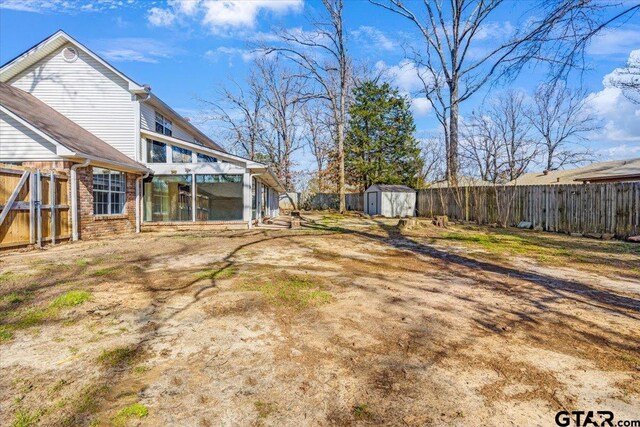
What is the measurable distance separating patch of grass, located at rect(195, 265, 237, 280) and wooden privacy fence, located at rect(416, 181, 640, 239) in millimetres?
12314

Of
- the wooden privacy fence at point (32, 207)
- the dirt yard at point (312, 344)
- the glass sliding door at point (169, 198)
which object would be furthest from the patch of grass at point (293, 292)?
the glass sliding door at point (169, 198)

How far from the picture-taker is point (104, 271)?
5.71 m

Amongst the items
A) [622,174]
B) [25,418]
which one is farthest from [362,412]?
[622,174]

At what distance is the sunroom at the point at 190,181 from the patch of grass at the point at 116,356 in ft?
33.4

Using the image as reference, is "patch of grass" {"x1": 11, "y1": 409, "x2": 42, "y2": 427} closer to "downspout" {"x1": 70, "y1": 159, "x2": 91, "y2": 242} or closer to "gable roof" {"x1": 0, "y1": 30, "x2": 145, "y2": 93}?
Result: "downspout" {"x1": 70, "y1": 159, "x2": 91, "y2": 242}

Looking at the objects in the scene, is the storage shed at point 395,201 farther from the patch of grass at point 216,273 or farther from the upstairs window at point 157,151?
the patch of grass at point 216,273

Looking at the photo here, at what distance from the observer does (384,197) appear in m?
25.2

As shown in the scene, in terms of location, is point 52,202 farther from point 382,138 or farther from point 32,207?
point 382,138

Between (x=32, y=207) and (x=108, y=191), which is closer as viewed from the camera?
(x=32, y=207)

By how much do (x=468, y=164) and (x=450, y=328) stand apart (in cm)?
3131

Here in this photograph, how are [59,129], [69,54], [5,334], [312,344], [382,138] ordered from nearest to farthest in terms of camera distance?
[312,344] < [5,334] < [59,129] < [69,54] < [382,138]

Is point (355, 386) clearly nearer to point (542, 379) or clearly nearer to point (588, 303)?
point (542, 379)

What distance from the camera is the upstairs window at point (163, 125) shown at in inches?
561

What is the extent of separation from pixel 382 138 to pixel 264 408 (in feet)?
105
